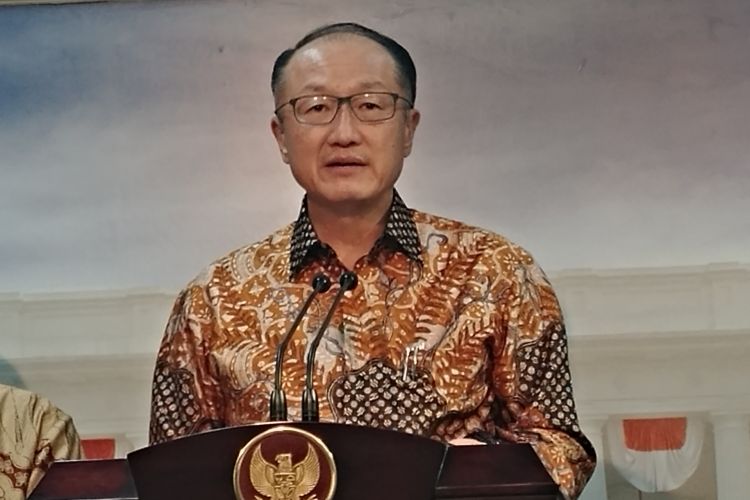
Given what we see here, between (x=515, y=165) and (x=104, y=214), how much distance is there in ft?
3.12

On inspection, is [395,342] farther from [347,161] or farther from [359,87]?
[359,87]

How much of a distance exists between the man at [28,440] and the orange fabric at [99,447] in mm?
250

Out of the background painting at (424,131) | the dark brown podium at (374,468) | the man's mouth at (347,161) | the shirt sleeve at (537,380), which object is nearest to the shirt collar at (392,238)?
the man's mouth at (347,161)

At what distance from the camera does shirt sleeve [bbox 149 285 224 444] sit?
9.97ft

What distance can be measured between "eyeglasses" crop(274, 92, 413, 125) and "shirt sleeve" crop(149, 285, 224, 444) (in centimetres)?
40

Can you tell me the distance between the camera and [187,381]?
3.06m

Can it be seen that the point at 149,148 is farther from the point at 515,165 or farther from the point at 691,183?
the point at 691,183

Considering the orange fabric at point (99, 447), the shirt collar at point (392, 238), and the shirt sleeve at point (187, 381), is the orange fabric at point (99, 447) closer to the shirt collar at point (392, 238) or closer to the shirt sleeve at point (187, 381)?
the shirt sleeve at point (187, 381)

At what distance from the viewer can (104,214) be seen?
382cm

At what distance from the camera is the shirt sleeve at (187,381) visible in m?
3.04

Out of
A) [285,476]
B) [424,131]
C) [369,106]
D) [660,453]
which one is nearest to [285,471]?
[285,476]

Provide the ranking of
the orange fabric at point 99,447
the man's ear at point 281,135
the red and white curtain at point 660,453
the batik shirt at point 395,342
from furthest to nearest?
the orange fabric at point 99,447
the red and white curtain at point 660,453
the man's ear at point 281,135
the batik shirt at point 395,342

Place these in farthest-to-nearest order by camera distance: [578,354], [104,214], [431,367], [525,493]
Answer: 1. [104,214]
2. [578,354]
3. [431,367]
4. [525,493]

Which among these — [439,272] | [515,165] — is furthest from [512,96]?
[439,272]
